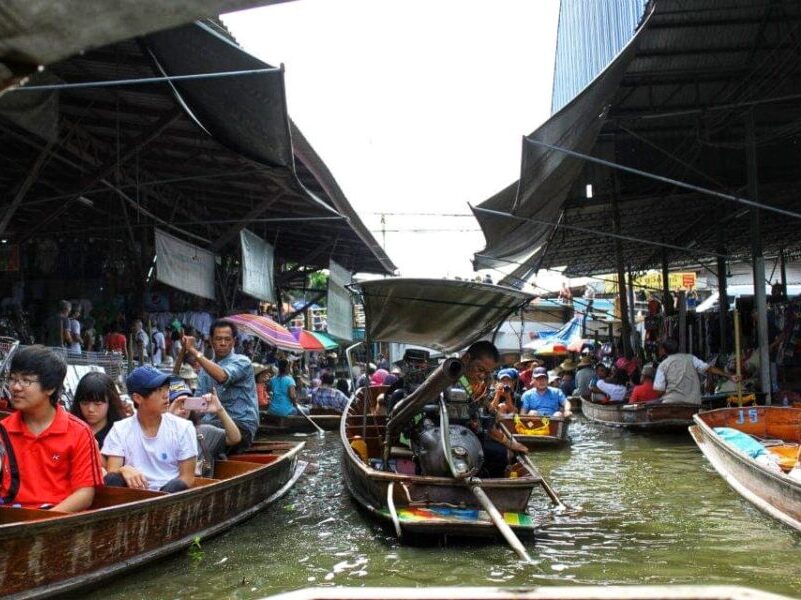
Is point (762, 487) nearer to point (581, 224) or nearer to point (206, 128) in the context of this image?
point (206, 128)

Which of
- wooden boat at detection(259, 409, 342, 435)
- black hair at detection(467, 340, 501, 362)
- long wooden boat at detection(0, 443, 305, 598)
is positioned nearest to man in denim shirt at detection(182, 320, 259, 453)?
long wooden boat at detection(0, 443, 305, 598)

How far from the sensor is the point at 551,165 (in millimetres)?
9320

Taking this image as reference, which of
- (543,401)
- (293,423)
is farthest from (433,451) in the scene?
(293,423)

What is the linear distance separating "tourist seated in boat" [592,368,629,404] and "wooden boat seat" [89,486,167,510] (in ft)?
37.4

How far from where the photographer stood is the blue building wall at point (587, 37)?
9.75 meters

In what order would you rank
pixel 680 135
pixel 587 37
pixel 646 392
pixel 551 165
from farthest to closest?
1. pixel 646 392
2. pixel 680 135
3. pixel 587 37
4. pixel 551 165

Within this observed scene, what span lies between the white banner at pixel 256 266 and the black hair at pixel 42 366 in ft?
31.0

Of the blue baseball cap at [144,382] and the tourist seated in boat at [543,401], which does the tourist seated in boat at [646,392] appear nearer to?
the tourist seated in boat at [543,401]

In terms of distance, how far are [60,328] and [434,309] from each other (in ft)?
21.7

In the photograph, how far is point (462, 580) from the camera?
4.96 meters

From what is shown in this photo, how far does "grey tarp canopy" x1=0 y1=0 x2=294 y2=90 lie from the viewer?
6.31ft

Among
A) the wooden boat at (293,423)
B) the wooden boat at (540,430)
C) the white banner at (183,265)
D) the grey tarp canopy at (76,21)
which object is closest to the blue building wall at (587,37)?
the wooden boat at (540,430)

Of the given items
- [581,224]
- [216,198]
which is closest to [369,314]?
[216,198]

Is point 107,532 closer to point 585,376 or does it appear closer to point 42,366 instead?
point 42,366
